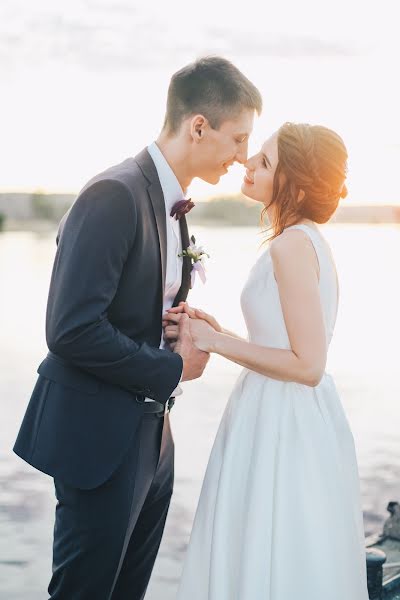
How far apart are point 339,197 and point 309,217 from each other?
0.15 metres

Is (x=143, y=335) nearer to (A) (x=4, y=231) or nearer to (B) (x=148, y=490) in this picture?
(B) (x=148, y=490)

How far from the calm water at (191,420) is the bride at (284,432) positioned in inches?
16.7

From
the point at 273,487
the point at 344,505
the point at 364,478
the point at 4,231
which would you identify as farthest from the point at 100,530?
the point at 4,231

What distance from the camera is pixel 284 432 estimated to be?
303 centimetres

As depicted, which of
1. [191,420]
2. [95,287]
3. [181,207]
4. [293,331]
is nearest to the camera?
[95,287]

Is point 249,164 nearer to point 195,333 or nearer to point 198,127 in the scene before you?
point 198,127

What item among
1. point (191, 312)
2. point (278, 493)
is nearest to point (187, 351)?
point (191, 312)

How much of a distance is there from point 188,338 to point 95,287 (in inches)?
19.0

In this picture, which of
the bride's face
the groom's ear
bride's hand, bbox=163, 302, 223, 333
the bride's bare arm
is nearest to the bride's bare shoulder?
the bride's bare arm

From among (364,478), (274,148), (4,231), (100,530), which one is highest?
(274,148)

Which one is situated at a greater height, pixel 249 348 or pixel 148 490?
pixel 249 348

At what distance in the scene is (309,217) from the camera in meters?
3.07

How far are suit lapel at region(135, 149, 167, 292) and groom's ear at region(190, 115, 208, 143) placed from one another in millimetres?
185

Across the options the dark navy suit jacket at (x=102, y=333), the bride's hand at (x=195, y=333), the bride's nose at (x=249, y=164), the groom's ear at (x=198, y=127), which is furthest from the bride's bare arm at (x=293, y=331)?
the groom's ear at (x=198, y=127)
